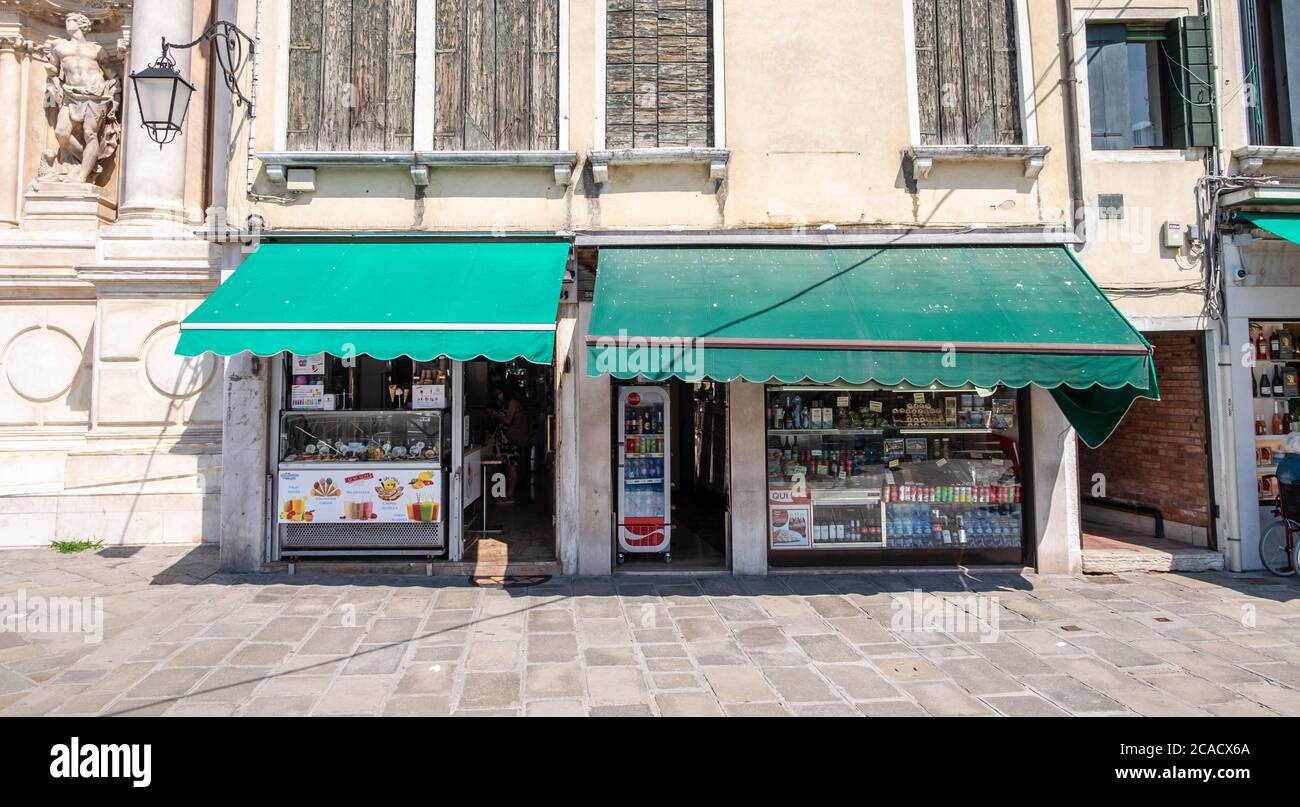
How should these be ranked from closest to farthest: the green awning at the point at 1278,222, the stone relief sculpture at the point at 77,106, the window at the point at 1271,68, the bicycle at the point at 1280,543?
the green awning at the point at 1278,222
the bicycle at the point at 1280,543
the window at the point at 1271,68
the stone relief sculpture at the point at 77,106

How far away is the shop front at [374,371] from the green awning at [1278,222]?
764 cm

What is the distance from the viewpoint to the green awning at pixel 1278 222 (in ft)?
22.6

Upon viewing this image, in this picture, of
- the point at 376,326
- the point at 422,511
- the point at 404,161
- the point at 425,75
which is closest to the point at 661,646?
the point at 422,511

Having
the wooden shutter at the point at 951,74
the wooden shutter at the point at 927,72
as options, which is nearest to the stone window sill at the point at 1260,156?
the wooden shutter at the point at 951,74

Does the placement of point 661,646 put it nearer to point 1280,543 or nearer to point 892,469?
point 892,469

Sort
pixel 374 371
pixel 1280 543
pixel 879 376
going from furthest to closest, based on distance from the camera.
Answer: pixel 374 371 < pixel 1280 543 < pixel 879 376

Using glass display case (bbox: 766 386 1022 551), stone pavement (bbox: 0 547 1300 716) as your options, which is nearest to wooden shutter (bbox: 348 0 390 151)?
stone pavement (bbox: 0 547 1300 716)

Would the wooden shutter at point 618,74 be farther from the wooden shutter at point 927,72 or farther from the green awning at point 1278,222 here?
the green awning at point 1278,222

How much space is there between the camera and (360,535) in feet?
23.9

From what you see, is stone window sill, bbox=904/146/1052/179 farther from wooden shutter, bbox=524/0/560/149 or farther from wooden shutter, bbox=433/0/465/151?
wooden shutter, bbox=433/0/465/151

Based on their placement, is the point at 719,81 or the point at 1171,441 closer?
the point at 719,81

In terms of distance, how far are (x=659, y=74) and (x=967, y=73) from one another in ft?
11.8

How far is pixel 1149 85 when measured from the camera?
781 centimetres

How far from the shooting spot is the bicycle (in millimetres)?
7133
